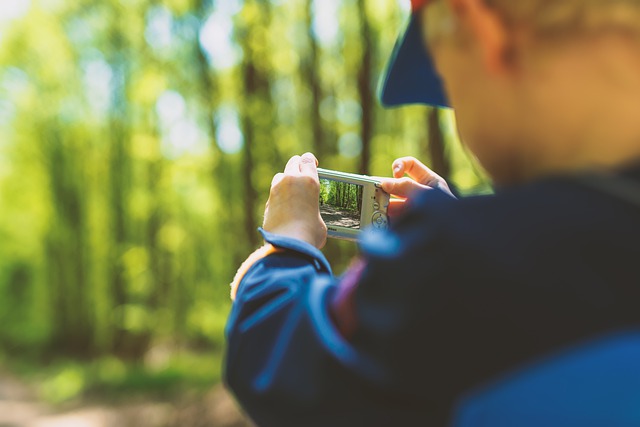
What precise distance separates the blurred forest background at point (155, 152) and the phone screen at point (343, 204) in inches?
176

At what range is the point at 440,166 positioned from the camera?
325 inches

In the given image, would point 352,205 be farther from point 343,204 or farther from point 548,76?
point 548,76

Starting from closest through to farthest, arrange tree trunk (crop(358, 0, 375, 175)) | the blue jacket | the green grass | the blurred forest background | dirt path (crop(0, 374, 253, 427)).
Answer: the blue jacket
tree trunk (crop(358, 0, 375, 175))
dirt path (crop(0, 374, 253, 427))
the blurred forest background
the green grass

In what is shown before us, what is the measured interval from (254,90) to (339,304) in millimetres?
10341

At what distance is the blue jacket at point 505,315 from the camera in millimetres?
623

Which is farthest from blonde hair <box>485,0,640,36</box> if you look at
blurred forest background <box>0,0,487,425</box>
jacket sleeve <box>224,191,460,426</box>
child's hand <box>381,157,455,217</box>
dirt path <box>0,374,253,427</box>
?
dirt path <box>0,374,253,427</box>

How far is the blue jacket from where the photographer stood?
24.5 inches

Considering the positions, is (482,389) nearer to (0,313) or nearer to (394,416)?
(394,416)

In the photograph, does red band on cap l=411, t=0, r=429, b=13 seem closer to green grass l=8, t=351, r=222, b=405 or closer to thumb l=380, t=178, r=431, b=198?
thumb l=380, t=178, r=431, b=198

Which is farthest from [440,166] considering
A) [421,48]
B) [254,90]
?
[421,48]

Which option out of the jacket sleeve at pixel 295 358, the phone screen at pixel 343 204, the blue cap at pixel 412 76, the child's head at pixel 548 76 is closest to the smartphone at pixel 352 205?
the phone screen at pixel 343 204

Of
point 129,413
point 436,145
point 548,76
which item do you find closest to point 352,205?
point 548,76

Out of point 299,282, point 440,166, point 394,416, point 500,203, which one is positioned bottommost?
point 440,166

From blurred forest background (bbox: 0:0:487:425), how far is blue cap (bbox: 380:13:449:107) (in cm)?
465
